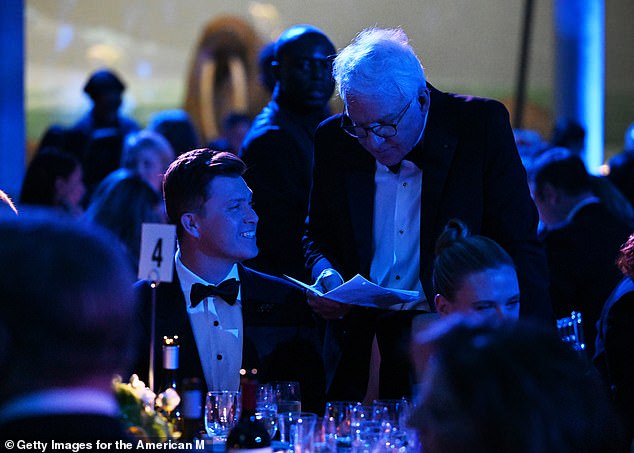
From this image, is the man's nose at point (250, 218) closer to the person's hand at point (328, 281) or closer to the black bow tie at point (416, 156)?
the person's hand at point (328, 281)

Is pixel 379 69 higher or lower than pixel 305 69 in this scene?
lower

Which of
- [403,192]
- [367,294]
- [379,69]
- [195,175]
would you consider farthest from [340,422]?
[195,175]

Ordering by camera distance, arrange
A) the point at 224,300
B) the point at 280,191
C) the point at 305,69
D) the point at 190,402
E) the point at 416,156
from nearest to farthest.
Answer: the point at 190,402
the point at 416,156
the point at 224,300
the point at 280,191
the point at 305,69

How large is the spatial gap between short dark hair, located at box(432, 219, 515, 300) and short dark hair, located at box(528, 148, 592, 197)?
2434 millimetres

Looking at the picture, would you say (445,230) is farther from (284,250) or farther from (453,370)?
(453,370)

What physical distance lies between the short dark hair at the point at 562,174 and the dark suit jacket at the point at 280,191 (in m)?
1.52

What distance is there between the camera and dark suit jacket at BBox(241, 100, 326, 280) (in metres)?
4.33

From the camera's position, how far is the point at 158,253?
10.2ft

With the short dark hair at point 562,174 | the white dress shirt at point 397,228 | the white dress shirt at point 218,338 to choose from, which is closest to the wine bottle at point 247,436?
the white dress shirt at point 218,338

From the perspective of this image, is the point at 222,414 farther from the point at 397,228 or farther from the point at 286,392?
the point at 397,228

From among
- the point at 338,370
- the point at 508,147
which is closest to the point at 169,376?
the point at 338,370

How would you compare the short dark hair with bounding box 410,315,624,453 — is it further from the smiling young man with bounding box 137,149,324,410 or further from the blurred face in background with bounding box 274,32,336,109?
the blurred face in background with bounding box 274,32,336,109

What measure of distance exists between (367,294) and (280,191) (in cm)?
140

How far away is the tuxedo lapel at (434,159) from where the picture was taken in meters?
3.23
